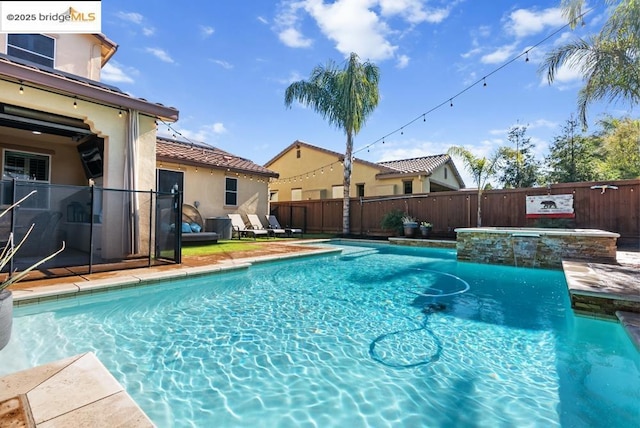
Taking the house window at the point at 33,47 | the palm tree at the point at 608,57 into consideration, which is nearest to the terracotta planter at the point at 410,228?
the palm tree at the point at 608,57

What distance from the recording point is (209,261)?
6.79 meters

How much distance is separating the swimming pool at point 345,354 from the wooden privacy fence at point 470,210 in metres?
6.87

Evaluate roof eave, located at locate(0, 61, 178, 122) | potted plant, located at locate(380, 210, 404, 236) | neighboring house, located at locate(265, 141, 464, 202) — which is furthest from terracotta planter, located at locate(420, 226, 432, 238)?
roof eave, located at locate(0, 61, 178, 122)

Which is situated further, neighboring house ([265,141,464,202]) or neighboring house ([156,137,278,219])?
neighboring house ([265,141,464,202])

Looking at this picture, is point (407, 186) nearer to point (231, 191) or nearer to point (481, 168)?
point (481, 168)

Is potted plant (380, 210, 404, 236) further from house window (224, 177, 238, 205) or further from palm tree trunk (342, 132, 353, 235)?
house window (224, 177, 238, 205)

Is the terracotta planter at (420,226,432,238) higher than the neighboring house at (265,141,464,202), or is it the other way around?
the neighboring house at (265,141,464,202)

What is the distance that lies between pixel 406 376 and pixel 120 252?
6.31 metres

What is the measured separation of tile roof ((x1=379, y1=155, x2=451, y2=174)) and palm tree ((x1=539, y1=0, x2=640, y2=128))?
7782 millimetres

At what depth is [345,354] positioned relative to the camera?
3012 millimetres

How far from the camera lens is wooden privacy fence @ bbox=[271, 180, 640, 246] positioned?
957cm

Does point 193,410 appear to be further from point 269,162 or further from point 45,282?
point 269,162

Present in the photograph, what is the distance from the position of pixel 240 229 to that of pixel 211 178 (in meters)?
2.39

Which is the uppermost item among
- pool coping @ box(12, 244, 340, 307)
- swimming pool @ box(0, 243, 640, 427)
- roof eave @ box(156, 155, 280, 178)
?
roof eave @ box(156, 155, 280, 178)
